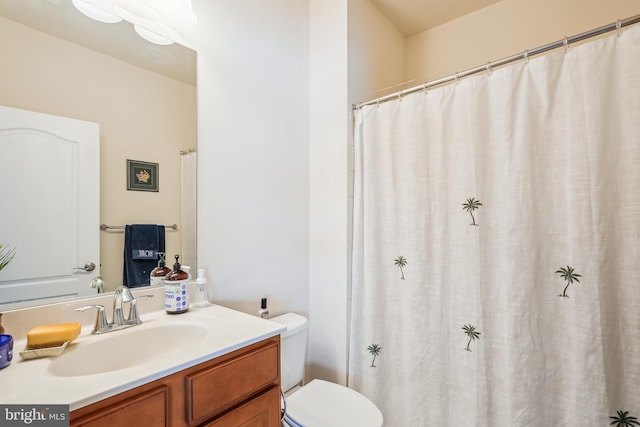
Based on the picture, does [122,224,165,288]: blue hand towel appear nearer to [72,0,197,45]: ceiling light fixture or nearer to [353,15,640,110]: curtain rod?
[72,0,197,45]: ceiling light fixture

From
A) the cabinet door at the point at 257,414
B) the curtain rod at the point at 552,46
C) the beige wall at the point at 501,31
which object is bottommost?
the cabinet door at the point at 257,414

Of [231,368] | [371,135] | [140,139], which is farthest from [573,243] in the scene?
[140,139]

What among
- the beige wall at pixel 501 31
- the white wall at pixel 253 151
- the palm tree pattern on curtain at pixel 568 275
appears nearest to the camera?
the palm tree pattern on curtain at pixel 568 275

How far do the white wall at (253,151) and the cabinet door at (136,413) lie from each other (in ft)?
2.15

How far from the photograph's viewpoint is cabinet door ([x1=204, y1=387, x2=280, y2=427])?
880 mm

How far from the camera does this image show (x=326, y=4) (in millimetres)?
1773

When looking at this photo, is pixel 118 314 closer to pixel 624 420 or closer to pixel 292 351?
pixel 292 351

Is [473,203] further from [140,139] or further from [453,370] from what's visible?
[140,139]

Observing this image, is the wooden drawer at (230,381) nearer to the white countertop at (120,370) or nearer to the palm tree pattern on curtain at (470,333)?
the white countertop at (120,370)

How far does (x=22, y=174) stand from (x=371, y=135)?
4.62 feet

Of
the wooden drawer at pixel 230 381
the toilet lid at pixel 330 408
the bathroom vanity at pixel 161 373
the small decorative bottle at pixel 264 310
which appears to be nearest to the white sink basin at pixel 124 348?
the bathroom vanity at pixel 161 373

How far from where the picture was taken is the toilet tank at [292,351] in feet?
4.60

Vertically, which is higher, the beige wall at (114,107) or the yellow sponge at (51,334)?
the beige wall at (114,107)

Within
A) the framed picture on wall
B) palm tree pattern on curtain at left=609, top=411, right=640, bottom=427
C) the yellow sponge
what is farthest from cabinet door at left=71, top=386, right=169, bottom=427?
palm tree pattern on curtain at left=609, top=411, right=640, bottom=427
